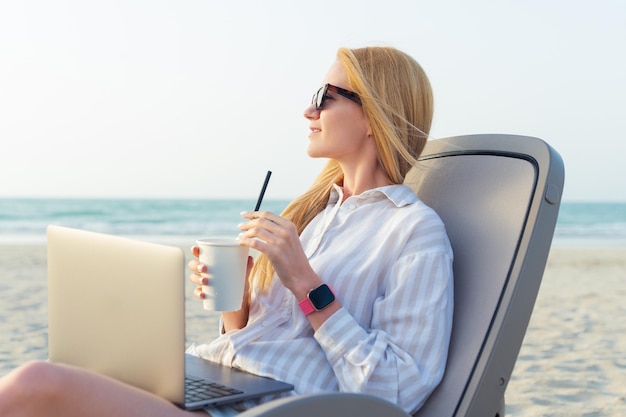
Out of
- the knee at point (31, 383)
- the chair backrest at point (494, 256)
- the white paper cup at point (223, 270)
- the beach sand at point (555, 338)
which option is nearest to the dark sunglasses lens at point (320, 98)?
the chair backrest at point (494, 256)

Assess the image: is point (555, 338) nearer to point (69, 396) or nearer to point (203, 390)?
point (203, 390)

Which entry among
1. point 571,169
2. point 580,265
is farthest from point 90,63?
point 580,265

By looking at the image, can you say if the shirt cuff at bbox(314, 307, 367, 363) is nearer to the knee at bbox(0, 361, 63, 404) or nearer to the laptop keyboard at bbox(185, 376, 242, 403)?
the laptop keyboard at bbox(185, 376, 242, 403)

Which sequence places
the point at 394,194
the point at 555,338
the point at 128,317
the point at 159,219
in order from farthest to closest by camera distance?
the point at 159,219 → the point at 555,338 → the point at 394,194 → the point at 128,317

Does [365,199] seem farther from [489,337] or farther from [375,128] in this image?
[489,337]

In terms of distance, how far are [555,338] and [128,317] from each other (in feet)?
17.4

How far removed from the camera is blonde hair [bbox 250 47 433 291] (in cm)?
245

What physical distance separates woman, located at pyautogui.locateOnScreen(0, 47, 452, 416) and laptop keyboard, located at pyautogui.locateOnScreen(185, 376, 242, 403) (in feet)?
0.15

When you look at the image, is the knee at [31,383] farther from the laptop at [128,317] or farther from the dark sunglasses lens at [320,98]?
the dark sunglasses lens at [320,98]

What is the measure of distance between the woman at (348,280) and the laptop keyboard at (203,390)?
0.04m

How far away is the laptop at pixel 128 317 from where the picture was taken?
173 centimetres

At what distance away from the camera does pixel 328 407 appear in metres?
1.70

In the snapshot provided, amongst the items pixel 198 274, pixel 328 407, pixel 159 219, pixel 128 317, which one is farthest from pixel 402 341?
pixel 159 219

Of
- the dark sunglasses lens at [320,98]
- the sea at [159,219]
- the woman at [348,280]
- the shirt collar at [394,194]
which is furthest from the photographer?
the sea at [159,219]
